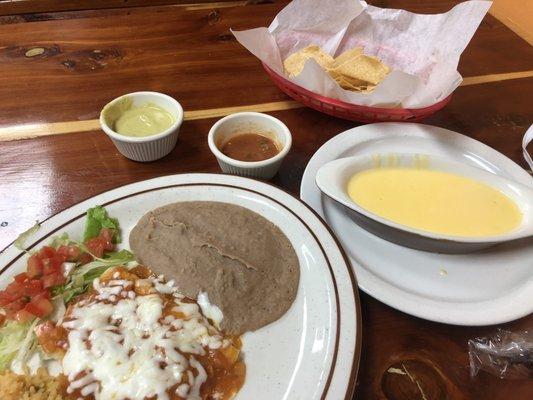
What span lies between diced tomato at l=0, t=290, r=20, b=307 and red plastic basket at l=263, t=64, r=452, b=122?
130cm

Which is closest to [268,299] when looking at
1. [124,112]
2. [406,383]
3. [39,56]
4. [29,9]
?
[406,383]

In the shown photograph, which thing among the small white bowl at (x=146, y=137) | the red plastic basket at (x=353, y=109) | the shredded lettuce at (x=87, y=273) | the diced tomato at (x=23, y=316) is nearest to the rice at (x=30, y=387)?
the diced tomato at (x=23, y=316)

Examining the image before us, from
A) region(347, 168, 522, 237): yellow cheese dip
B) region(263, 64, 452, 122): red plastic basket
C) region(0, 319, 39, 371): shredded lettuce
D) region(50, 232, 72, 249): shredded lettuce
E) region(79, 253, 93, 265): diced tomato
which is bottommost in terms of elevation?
region(0, 319, 39, 371): shredded lettuce

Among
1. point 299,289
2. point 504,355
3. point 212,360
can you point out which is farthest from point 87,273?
point 504,355

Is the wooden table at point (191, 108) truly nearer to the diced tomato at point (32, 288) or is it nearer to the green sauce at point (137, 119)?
the green sauce at point (137, 119)

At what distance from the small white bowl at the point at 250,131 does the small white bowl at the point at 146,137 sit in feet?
0.52

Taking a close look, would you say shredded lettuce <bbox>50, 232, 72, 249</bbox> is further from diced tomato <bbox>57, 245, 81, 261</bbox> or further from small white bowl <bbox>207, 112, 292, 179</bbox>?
small white bowl <bbox>207, 112, 292, 179</bbox>

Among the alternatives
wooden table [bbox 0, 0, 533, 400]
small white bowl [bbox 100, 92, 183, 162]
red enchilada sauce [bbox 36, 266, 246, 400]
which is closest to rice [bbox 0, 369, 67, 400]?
red enchilada sauce [bbox 36, 266, 246, 400]

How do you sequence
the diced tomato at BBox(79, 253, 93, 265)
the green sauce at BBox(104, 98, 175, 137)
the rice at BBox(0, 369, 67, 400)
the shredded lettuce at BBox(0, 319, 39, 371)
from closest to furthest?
the rice at BBox(0, 369, 67, 400), the shredded lettuce at BBox(0, 319, 39, 371), the diced tomato at BBox(79, 253, 93, 265), the green sauce at BBox(104, 98, 175, 137)

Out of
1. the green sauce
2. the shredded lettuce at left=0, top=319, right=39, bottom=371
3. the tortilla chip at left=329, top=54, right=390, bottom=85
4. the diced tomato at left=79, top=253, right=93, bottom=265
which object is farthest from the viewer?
the tortilla chip at left=329, top=54, right=390, bottom=85

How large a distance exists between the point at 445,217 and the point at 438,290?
0.27 metres

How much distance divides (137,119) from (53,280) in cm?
74

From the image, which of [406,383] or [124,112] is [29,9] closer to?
[124,112]

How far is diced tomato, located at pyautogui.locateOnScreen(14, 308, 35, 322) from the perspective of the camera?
4.02 feet
